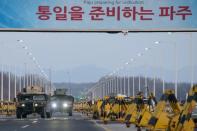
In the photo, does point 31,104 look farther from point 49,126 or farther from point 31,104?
point 49,126

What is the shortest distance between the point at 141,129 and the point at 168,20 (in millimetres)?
5628

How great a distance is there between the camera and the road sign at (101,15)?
1288 inches

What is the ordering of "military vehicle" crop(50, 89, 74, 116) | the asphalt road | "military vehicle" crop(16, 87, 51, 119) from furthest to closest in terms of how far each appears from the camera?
"military vehicle" crop(50, 89, 74, 116) → "military vehicle" crop(16, 87, 51, 119) → the asphalt road

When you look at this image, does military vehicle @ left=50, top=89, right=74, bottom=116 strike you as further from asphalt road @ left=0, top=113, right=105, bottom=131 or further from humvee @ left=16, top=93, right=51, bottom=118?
asphalt road @ left=0, top=113, right=105, bottom=131

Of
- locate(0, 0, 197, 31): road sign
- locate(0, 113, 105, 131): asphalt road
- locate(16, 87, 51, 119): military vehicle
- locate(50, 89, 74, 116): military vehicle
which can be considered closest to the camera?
locate(0, 0, 197, 31): road sign

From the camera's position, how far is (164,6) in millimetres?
32875

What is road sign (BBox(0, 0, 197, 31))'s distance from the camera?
3272 cm

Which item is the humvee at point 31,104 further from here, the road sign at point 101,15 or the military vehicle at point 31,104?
the road sign at point 101,15

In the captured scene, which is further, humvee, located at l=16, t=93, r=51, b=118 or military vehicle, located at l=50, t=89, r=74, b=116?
military vehicle, located at l=50, t=89, r=74, b=116

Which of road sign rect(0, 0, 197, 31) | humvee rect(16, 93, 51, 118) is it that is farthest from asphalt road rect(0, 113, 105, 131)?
humvee rect(16, 93, 51, 118)

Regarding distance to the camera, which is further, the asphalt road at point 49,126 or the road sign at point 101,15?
the asphalt road at point 49,126

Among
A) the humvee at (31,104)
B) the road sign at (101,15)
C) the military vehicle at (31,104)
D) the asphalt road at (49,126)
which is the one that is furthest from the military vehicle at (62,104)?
the road sign at (101,15)

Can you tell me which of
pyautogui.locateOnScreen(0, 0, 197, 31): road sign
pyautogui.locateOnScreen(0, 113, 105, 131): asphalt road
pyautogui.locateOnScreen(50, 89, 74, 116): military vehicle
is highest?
pyautogui.locateOnScreen(0, 0, 197, 31): road sign

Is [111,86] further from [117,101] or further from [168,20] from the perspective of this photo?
[168,20]
